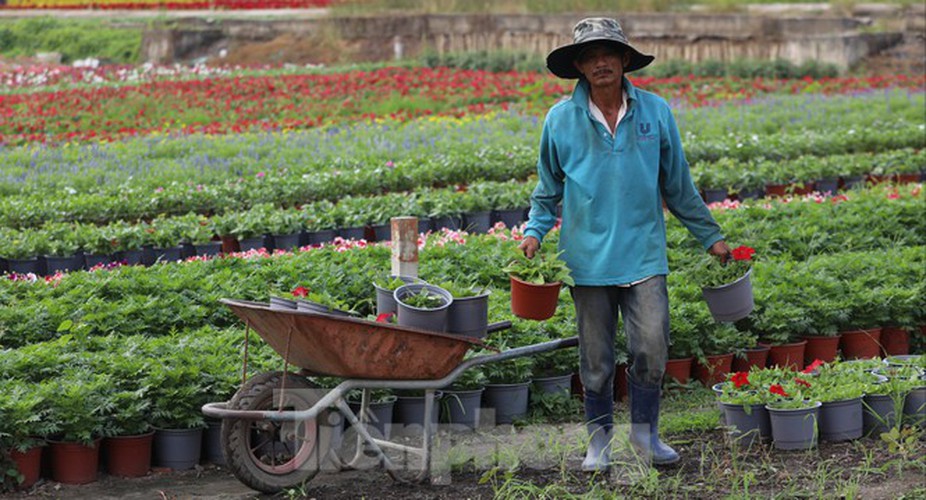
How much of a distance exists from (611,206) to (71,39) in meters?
32.5

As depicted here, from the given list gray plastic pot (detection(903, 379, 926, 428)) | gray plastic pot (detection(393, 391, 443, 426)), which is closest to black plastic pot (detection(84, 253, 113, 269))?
gray plastic pot (detection(393, 391, 443, 426))

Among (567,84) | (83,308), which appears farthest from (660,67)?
(83,308)

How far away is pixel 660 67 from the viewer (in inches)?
1068

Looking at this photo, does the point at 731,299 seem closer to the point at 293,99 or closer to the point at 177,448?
the point at 177,448

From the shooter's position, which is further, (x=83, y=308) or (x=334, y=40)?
(x=334, y=40)

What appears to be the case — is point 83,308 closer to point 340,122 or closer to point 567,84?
point 340,122

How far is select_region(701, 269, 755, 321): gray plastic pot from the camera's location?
6.46 metres

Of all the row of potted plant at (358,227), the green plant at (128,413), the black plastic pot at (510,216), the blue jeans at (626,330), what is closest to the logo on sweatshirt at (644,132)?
the blue jeans at (626,330)

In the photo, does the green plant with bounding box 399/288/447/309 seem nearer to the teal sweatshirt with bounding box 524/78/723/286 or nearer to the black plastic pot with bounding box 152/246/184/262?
the teal sweatshirt with bounding box 524/78/723/286

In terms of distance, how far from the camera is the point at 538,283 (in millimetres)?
5887

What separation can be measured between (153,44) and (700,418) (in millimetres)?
29757

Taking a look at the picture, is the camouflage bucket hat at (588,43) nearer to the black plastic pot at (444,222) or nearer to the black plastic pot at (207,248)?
the black plastic pot at (207,248)

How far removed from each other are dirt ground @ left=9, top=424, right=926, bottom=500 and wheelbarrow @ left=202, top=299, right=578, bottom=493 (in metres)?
0.16

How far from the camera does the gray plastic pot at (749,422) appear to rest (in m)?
6.70
